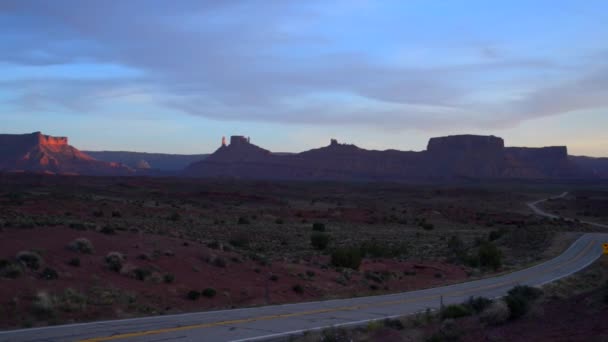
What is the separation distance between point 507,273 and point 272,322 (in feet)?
55.6

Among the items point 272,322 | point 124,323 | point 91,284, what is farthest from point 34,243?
point 272,322

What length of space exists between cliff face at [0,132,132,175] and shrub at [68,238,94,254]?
164m

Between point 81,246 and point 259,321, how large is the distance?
322 inches

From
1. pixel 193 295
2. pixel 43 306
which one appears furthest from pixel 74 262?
pixel 43 306

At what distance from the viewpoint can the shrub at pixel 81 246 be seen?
64.5 ft

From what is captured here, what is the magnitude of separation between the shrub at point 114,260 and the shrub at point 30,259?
2.27 meters

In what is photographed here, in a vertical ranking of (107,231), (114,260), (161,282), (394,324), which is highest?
(107,231)

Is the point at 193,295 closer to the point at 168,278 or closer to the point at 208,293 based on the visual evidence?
the point at 208,293

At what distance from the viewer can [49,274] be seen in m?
17.1

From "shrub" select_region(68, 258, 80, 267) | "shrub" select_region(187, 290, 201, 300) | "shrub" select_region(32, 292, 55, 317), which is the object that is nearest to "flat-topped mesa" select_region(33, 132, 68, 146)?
"shrub" select_region(68, 258, 80, 267)

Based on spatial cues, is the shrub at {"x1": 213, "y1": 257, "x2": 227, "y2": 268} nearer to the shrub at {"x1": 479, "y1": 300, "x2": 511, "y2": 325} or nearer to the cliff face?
the shrub at {"x1": 479, "y1": 300, "x2": 511, "y2": 325}

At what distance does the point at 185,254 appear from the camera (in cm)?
2256

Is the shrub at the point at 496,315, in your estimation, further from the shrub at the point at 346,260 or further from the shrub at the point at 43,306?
the shrub at the point at 346,260

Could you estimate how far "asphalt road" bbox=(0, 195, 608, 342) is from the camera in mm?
11977
